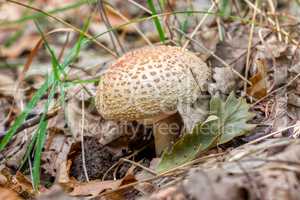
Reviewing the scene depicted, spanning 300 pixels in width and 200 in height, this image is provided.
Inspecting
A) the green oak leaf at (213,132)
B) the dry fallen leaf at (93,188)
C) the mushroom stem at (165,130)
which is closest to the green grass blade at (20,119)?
the dry fallen leaf at (93,188)

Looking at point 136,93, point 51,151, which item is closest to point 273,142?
point 136,93

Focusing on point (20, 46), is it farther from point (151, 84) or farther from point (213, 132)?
point (213, 132)

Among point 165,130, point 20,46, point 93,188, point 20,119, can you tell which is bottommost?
point 93,188

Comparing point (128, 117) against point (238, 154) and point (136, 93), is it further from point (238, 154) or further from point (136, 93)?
point (238, 154)

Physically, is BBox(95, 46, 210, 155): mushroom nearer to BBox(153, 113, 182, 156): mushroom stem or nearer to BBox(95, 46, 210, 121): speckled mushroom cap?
BBox(95, 46, 210, 121): speckled mushroom cap

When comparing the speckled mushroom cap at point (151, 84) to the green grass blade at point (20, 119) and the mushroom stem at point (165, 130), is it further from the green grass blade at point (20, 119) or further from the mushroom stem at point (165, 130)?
the green grass blade at point (20, 119)

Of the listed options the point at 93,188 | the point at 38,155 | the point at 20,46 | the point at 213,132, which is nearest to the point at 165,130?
the point at 213,132

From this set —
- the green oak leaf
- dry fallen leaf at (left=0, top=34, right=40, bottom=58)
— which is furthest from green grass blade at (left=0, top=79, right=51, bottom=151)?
dry fallen leaf at (left=0, top=34, right=40, bottom=58)

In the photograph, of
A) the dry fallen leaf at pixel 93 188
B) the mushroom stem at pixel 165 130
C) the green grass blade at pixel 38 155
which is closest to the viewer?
the dry fallen leaf at pixel 93 188
